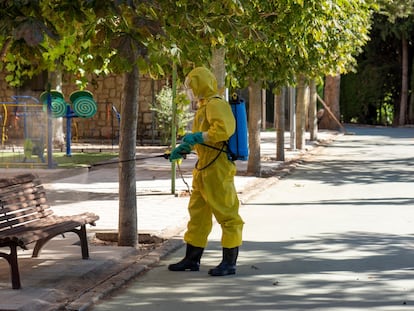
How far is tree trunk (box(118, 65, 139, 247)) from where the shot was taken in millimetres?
10102

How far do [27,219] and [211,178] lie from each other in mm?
1675

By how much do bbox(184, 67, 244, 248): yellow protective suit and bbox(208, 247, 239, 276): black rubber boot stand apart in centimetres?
6

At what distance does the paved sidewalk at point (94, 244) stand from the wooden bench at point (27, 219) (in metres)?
0.28

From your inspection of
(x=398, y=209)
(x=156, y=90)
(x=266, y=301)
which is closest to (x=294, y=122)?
(x=156, y=90)

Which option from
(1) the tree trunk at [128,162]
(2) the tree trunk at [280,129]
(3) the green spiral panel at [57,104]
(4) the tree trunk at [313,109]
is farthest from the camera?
(4) the tree trunk at [313,109]

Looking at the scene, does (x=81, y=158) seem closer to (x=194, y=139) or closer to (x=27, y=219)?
(x=27, y=219)

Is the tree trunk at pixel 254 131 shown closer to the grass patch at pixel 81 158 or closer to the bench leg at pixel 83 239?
the grass patch at pixel 81 158

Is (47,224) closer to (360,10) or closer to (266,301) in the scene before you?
(266,301)

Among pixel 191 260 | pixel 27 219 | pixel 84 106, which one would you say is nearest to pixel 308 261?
pixel 191 260

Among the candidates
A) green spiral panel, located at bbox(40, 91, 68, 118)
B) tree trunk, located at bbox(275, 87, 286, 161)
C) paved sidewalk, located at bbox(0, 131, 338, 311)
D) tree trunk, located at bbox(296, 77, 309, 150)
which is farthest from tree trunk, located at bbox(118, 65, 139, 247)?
tree trunk, located at bbox(296, 77, 309, 150)

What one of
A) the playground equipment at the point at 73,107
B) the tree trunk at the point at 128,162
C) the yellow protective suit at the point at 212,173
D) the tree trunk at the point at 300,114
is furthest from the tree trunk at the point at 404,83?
the yellow protective suit at the point at 212,173

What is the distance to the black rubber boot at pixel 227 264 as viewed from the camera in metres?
8.65

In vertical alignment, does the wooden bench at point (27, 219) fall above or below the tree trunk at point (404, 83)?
below

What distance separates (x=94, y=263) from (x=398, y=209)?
6.19 meters
